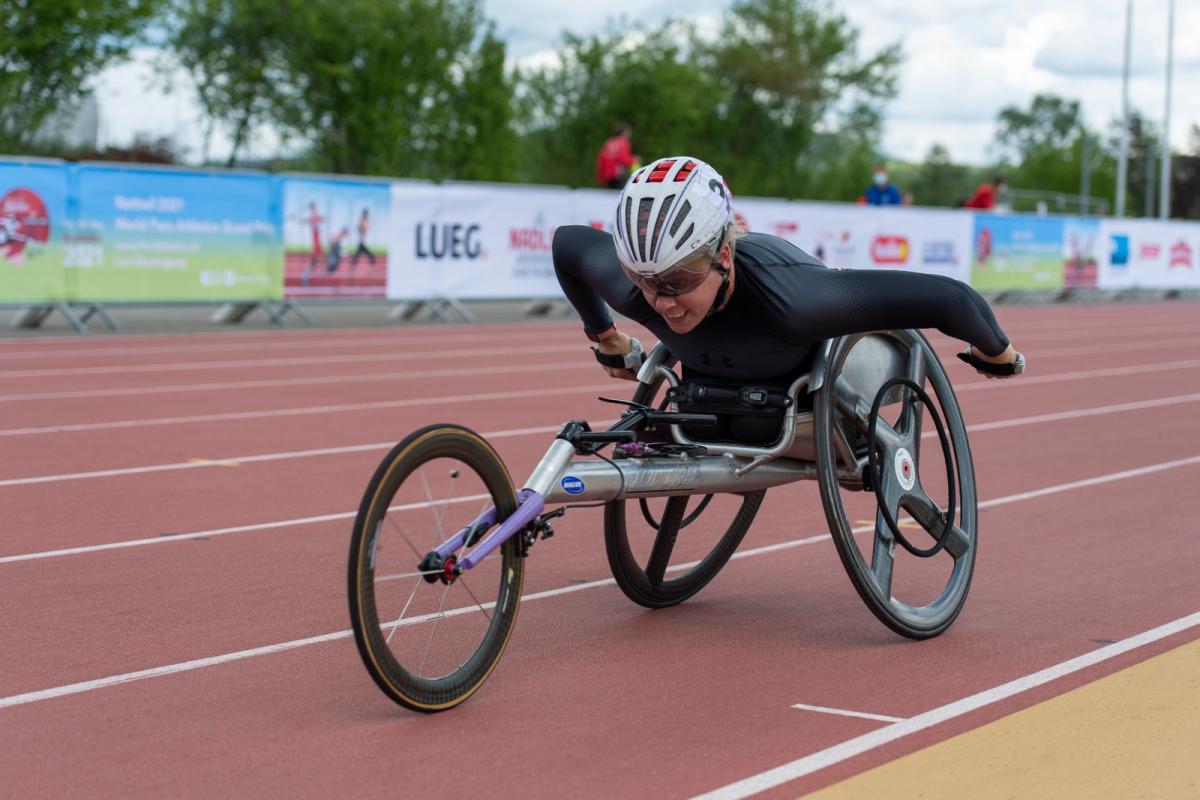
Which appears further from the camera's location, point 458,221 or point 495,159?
point 495,159

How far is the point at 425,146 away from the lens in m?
50.5

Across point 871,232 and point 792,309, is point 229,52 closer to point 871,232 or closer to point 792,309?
point 871,232

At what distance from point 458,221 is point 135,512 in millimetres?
14018

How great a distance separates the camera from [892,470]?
233 inches

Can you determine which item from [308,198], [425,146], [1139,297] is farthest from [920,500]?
[425,146]

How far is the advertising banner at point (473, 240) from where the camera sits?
69.5ft

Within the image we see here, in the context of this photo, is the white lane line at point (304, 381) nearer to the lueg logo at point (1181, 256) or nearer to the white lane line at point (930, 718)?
the white lane line at point (930, 718)

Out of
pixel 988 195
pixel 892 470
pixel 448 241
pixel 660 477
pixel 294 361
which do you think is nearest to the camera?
pixel 660 477

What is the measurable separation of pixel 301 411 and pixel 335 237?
321 inches

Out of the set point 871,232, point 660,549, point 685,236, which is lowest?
point 660,549

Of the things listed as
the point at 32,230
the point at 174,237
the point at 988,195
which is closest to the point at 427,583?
the point at 32,230

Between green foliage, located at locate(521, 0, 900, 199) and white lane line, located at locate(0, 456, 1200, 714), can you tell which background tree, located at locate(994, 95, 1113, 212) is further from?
white lane line, located at locate(0, 456, 1200, 714)

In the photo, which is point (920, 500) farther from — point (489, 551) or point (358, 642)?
point (358, 642)

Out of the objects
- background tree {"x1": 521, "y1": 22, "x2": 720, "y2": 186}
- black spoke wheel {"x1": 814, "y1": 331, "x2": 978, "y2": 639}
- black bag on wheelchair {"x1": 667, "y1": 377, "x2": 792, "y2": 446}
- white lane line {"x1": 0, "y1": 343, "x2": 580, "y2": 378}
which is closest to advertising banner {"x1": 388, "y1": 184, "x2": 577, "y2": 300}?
white lane line {"x1": 0, "y1": 343, "x2": 580, "y2": 378}
